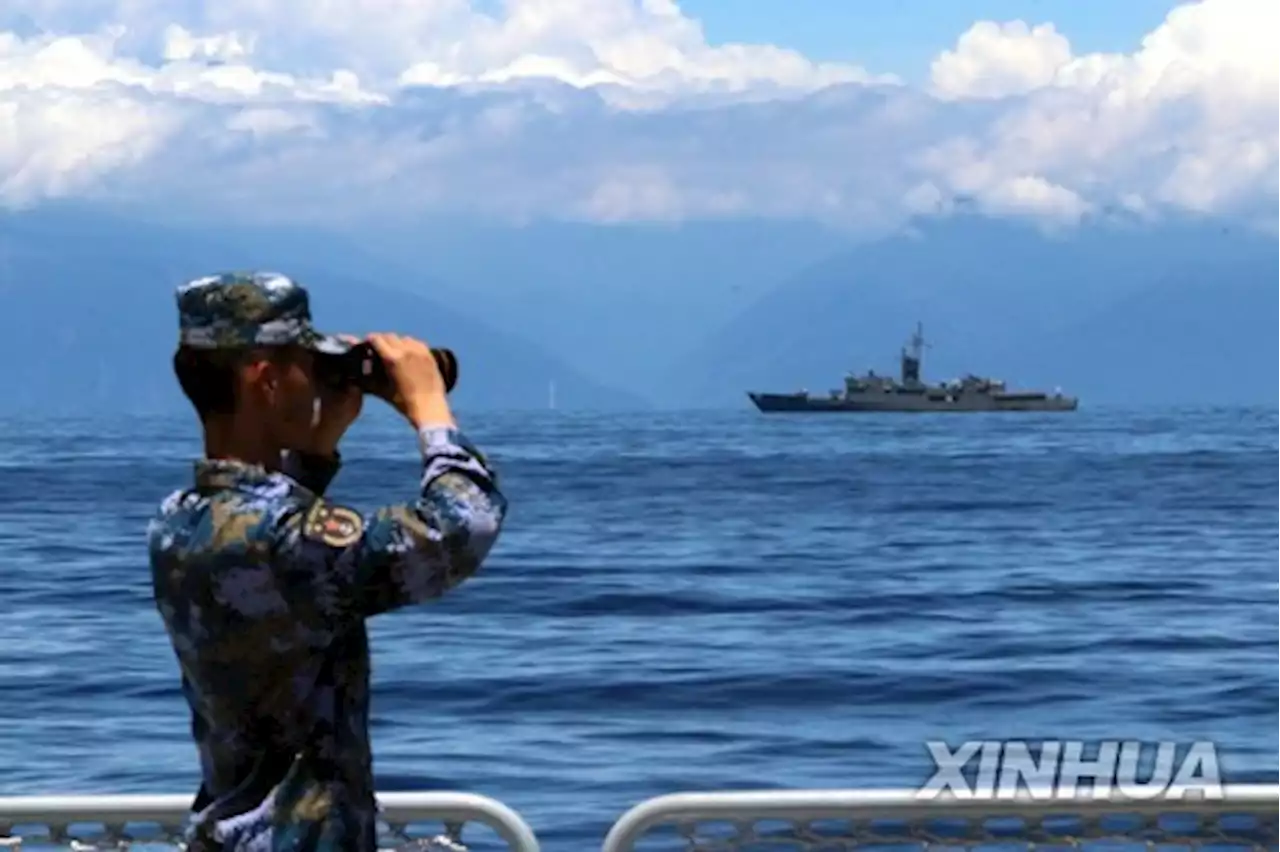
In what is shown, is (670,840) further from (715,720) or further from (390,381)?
(715,720)

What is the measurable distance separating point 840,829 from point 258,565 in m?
1.81

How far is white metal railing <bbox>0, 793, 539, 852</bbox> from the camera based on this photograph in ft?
15.4

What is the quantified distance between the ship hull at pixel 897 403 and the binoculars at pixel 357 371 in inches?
6453

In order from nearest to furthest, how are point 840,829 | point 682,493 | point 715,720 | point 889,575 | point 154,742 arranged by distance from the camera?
point 840,829 < point 154,742 < point 715,720 < point 889,575 < point 682,493

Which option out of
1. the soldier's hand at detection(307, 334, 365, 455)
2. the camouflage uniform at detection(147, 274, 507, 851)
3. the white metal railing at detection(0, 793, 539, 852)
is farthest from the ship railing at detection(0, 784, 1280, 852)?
the soldier's hand at detection(307, 334, 365, 455)

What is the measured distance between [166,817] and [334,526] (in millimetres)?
1569

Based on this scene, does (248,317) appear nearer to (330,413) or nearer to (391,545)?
(330,413)

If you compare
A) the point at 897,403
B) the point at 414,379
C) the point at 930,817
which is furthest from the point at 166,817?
the point at 897,403

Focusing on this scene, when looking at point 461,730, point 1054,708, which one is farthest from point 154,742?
point 1054,708

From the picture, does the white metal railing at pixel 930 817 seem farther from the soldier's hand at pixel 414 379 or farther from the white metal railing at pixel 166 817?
the soldier's hand at pixel 414 379

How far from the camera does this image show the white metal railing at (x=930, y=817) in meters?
4.70

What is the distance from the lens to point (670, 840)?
5336mm

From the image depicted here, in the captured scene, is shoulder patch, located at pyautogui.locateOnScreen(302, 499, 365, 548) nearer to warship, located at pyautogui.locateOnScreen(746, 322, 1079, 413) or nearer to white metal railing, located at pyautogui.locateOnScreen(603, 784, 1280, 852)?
white metal railing, located at pyautogui.locateOnScreen(603, 784, 1280, 852)

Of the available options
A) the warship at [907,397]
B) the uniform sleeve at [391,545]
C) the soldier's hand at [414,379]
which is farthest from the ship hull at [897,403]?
the uniform sleeve at [391,545]
